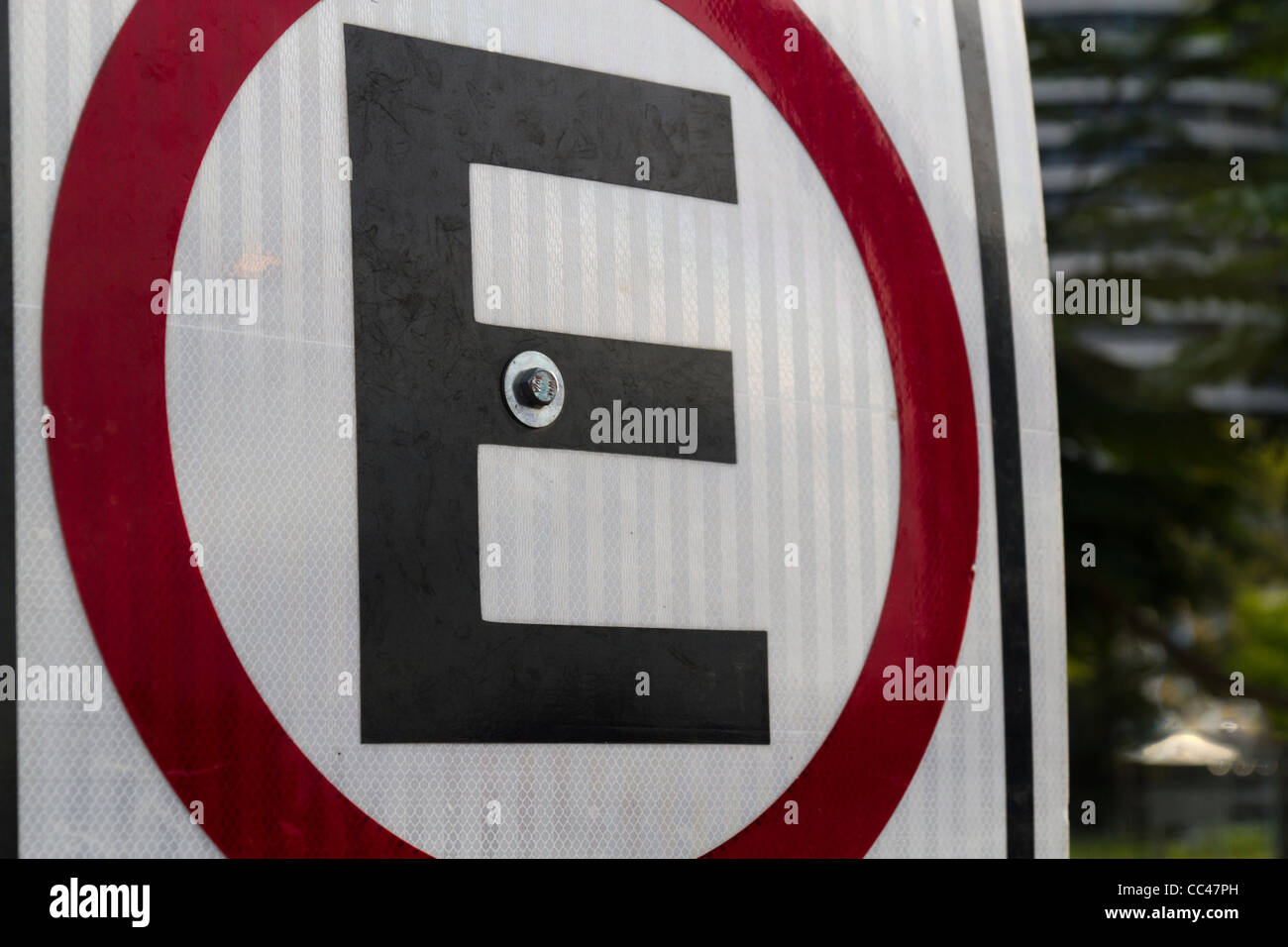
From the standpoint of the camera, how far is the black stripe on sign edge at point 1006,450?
9.38ft

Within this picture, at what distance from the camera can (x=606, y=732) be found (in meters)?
2.37

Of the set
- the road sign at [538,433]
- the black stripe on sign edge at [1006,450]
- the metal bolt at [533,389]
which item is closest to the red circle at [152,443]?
the road sign at [538,433]

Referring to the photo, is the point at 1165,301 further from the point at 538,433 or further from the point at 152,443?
the point at 152,443

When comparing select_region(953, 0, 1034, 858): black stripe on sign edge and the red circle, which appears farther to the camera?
select_region(953, 0, 1034, 858): black stripe on sign edge

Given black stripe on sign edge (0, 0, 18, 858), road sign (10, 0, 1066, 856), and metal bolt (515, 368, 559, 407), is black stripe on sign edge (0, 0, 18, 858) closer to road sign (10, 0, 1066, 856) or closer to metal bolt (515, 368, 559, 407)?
road sign (10, 0, 1066, 856)

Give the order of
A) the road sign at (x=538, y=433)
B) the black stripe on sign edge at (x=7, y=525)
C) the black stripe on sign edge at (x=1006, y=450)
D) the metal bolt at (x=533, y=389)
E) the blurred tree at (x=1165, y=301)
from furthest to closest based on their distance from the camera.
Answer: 1. the blurred tree at (x=1165, y=301)
2. the black stripe on sign edge at (x=1006, y=450)
3. the metal bolt at (x=533, y=389)
4. the road sign at (x=538, y=433)
5. the black stripe on sign edge at (x=7, y=525)

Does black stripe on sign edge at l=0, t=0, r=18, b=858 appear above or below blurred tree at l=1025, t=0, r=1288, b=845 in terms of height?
below

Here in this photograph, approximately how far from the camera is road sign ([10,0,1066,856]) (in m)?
2.02

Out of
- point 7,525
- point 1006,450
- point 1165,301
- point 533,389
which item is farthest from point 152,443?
point 1165,301

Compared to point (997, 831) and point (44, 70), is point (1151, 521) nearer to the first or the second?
point (997, 831)

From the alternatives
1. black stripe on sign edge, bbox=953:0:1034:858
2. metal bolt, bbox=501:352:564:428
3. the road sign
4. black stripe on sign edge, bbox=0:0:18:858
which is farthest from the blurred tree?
black stripe on sign edge, bbox=0:0:18:858

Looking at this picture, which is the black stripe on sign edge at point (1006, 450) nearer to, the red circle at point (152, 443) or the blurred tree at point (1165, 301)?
the red circle at point (152, 443)

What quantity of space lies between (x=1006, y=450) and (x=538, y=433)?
90 centimetres
